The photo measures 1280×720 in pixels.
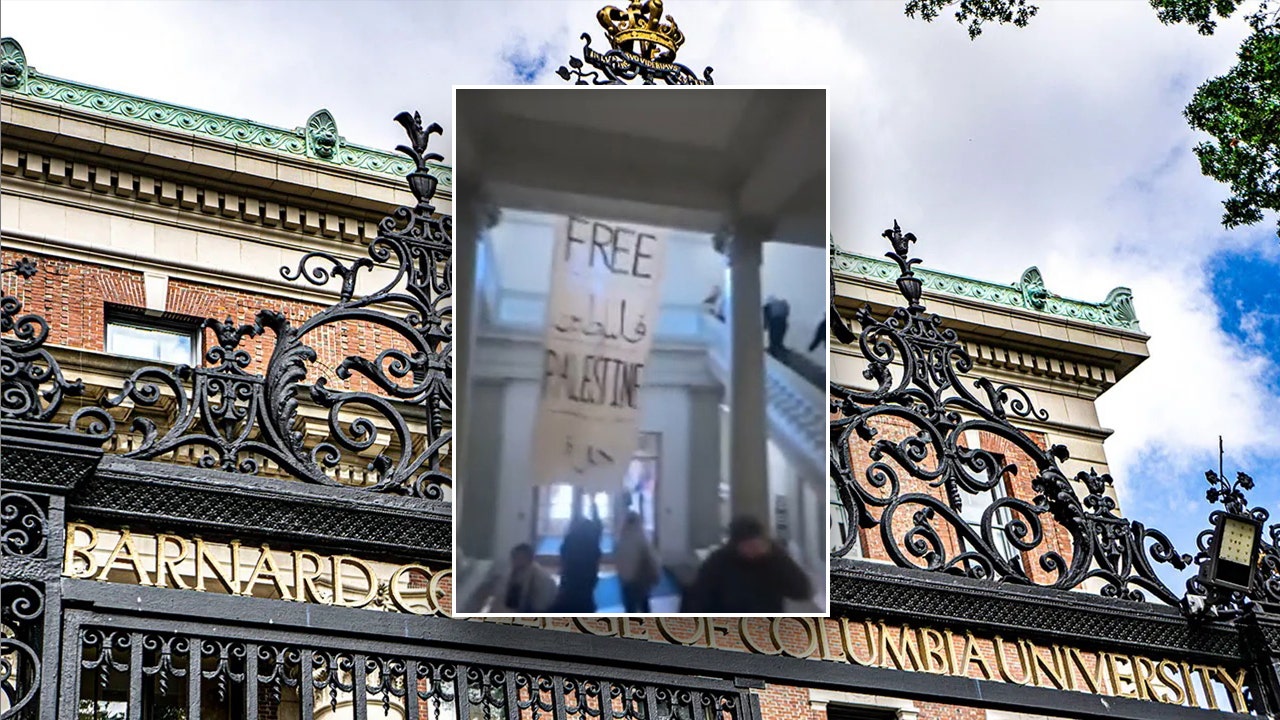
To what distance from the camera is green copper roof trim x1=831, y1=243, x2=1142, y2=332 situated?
25.4 metres

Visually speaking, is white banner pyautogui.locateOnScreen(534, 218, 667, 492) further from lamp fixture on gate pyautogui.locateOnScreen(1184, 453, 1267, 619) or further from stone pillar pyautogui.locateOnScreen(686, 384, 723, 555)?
lamp fixture on gate pyautogui.locateOnScreen(1184, 453, 1267, 619)

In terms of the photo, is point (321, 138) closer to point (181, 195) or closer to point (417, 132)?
point (181, 195)

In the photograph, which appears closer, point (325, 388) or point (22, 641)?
point (22, 641)

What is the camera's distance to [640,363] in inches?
330

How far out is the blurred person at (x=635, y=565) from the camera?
8000 millimetres

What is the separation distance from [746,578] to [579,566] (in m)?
0.81

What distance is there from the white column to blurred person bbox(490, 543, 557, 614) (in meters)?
1.06

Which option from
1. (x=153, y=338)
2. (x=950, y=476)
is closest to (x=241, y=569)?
(x=950, y=476)

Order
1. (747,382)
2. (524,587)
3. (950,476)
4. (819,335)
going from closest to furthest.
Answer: (524,587)
(747,382)
(819,335)
(950,476)

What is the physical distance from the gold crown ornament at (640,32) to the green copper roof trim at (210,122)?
385 inches

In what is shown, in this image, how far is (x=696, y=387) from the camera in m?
8.46

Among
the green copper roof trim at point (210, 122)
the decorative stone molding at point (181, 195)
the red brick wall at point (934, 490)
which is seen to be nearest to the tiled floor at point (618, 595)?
the green copper roof trim at point (210, 122)

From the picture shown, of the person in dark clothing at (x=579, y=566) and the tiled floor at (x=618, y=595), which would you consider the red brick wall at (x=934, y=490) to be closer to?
the tiled floor at (x=618, y=595)

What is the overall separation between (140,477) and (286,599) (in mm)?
764
